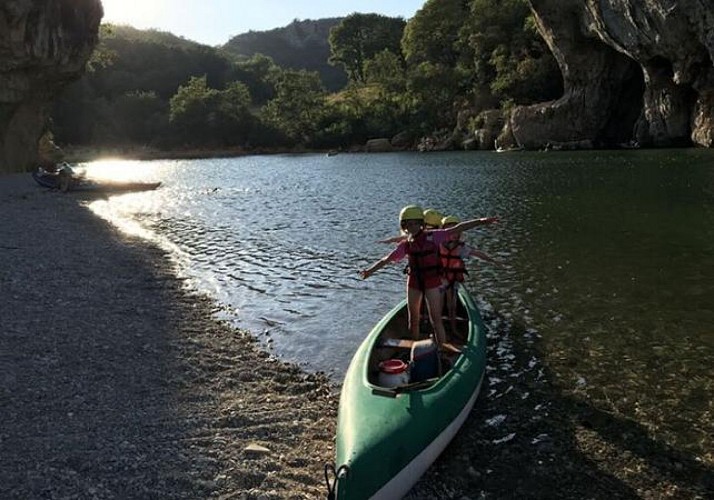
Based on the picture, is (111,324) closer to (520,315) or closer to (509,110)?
(520,315)

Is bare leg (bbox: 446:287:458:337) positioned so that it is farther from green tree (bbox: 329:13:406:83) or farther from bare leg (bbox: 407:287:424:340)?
green tree (bbox: 329:13:406:83)

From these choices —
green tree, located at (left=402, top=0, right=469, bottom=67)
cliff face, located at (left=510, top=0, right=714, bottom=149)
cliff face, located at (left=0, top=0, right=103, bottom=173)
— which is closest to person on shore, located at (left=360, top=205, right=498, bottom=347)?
cliff face, located at (left=0, top=0, right=103, bottom=173)

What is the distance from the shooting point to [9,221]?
20266mm

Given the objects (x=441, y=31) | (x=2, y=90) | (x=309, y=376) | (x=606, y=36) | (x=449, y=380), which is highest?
(x=441, y=31)

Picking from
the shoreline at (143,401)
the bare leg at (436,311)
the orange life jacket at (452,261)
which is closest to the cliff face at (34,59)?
the shoreline at (143,401)

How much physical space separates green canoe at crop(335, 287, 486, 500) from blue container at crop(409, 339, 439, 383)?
1 cm

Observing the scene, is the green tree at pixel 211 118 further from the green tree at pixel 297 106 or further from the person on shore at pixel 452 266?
the person on shore at pixel 452 266

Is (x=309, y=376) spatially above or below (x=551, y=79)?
below

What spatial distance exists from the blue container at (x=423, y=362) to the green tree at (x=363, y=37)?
342 feet

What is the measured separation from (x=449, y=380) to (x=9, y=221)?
62.2 feet

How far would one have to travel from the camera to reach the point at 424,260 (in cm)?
775

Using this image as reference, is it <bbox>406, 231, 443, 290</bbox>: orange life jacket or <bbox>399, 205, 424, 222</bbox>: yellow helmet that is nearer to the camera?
<bbox>399, 205, 424, 222</bbox>: yellow helmet

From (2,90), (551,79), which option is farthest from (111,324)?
(551,79)

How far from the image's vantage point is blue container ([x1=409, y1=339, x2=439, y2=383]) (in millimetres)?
6934
